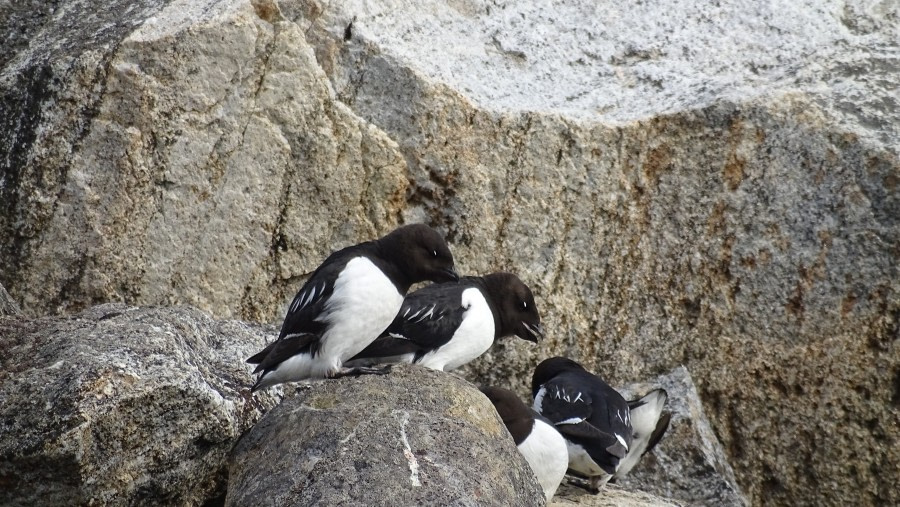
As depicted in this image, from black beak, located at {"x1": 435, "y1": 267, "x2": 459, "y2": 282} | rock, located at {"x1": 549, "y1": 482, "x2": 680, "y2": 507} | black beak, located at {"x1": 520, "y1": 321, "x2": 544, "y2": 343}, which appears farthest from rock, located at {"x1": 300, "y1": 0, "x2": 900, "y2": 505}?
black beak, located at {"x1": 435, "y1": 267, "x2": 459, "y2": 282}

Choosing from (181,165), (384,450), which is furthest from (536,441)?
(181,165)

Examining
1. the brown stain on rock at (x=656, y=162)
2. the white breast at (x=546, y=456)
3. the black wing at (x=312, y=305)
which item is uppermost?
the brown stain on rock at (x=656, y=162)

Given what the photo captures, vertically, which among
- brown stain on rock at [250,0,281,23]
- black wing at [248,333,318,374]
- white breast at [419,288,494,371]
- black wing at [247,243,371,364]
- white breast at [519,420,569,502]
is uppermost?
brown stain on rock at [250,0,281,23]

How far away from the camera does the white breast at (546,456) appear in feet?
21.0

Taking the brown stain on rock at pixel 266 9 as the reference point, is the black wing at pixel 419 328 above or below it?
below

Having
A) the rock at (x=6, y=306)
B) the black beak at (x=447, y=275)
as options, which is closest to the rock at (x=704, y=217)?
the black beak at (x=447, y=275)

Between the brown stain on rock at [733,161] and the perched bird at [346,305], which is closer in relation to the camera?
the perched bird at [346,305]

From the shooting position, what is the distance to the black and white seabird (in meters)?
6.73

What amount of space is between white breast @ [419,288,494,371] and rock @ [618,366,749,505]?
4.80 feet

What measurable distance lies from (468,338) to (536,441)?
69 cm

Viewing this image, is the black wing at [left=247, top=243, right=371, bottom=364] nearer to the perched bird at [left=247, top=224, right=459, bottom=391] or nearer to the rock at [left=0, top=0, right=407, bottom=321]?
the perched bird at [left=247, top=224, right=459, bottom=391]

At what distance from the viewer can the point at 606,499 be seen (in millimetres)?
6773

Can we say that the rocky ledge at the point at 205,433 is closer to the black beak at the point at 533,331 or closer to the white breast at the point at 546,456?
the white breast at the point at 546,456

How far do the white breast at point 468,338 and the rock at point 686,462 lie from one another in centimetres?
146
